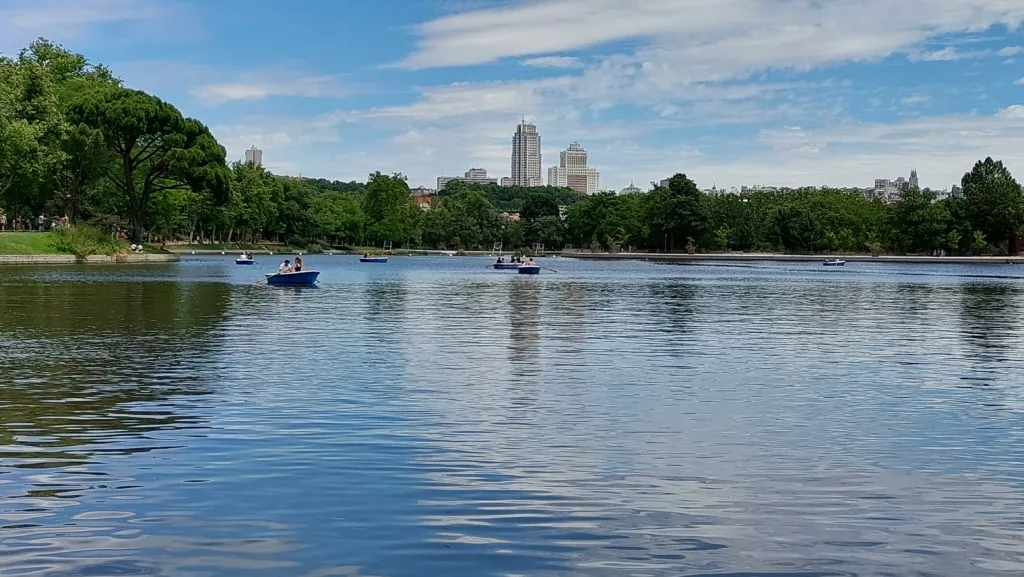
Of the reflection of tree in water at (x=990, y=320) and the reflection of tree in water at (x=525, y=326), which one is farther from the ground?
the reflection of tree in water at (x=525, y=326)

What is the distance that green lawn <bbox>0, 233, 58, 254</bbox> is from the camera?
74438mm

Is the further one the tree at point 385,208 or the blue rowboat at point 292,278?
the tree at point 385,208

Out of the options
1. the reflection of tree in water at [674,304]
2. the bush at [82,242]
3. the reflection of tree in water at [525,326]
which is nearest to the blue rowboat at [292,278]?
the reflection of tree in water at [525,326]

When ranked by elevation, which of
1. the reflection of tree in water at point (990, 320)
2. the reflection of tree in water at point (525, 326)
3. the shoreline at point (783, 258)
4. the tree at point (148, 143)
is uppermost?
the tree at point (148, 143)

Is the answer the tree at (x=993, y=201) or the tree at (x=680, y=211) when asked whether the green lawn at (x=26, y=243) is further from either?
the tree at (x=993, y=201)

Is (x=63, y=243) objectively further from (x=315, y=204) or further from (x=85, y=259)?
(x=315, y=204)

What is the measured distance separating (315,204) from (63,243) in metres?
92.3

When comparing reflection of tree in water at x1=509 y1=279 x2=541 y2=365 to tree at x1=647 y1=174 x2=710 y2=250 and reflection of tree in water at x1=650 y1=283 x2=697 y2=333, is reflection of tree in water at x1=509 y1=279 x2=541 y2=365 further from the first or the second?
tree at x1=647 y1=174 x2=710 y2=250

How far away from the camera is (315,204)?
172 meters

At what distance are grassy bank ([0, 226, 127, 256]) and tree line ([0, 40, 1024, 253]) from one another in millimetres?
4348

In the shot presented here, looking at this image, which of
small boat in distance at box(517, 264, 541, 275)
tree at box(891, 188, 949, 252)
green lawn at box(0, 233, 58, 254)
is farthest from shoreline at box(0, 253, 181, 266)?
tree at box(891, 188, 949, 252)

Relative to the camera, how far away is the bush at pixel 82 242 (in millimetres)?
80562

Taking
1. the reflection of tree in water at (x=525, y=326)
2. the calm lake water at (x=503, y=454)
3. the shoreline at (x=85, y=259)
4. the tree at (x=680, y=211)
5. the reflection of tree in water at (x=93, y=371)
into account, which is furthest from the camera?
the tree at (x=680, y=211)

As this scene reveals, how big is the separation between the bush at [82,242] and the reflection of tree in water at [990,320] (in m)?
63.2
